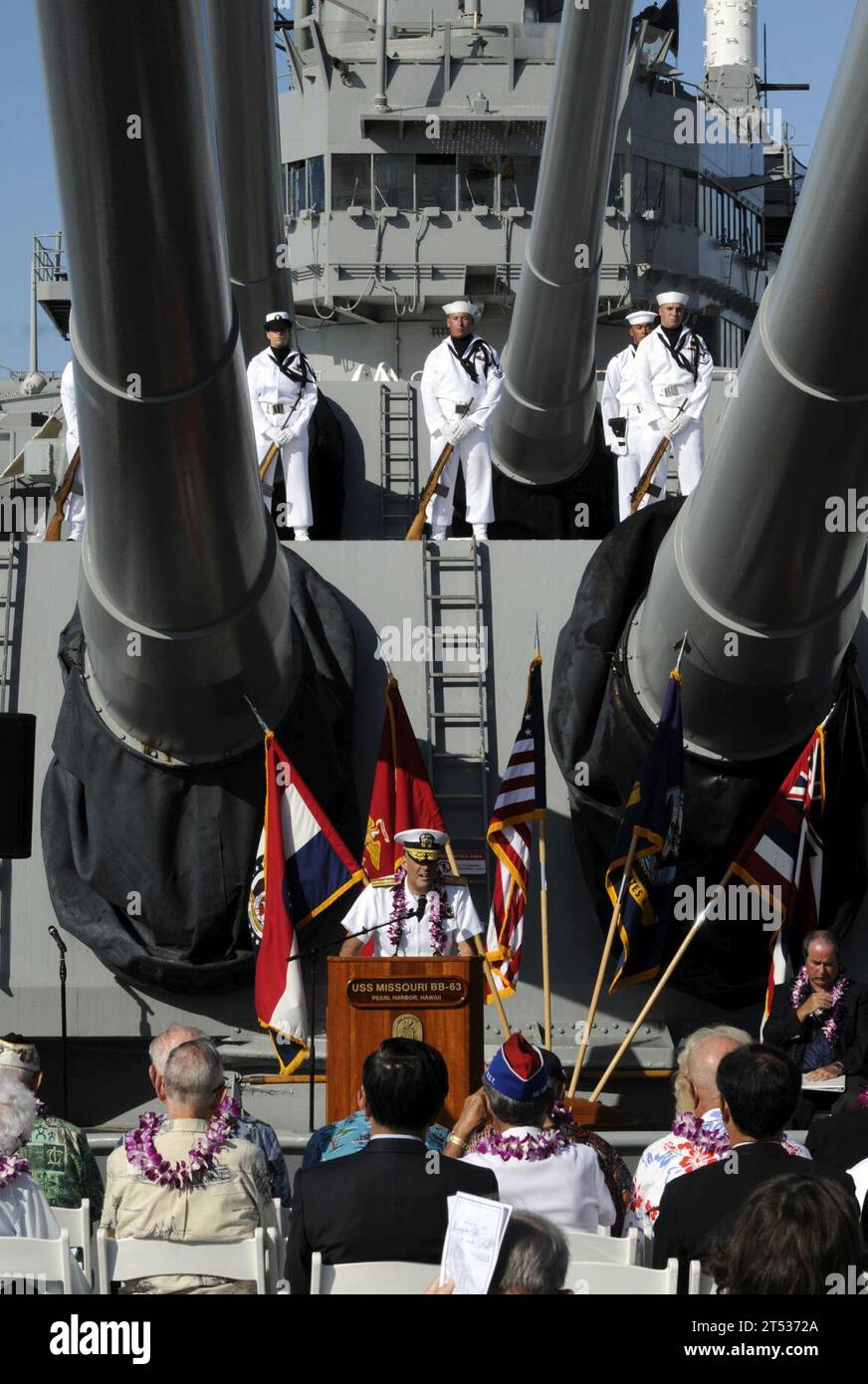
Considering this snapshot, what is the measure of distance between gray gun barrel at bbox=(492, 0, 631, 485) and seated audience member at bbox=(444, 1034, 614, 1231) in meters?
6.19

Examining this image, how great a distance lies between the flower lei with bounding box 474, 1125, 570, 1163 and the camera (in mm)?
4746

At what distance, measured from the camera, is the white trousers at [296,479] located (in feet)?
35.6

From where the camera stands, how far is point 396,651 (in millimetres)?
9047

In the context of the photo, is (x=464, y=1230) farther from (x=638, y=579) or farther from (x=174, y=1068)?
(x=638, y=579)

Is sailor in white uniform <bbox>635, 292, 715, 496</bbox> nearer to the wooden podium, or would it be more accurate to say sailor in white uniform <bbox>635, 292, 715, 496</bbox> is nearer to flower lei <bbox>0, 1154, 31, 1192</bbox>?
the wooden podium

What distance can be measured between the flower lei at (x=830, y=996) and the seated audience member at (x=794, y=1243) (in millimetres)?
4284

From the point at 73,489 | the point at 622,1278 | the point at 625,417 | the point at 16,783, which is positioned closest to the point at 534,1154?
the point at 622,1278

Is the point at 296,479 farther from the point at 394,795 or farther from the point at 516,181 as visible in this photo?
the point at 516,181

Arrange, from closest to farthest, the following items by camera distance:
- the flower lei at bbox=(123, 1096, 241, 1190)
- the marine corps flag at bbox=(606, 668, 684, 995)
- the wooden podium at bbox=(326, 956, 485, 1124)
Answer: the flower lei at bbox=(123, 1096, 241, 1190), the wooden podium at bbox=(326, 956, 485, 1124), the marine corps flag at bbox=(606, 668, 684, 995)

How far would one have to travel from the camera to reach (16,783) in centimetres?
767

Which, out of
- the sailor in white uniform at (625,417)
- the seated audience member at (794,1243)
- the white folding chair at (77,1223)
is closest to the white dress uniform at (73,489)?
the sailor in white uniform at (625,417)

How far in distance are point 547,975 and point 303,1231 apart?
388 centimetres

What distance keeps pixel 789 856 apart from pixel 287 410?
14.4 feet

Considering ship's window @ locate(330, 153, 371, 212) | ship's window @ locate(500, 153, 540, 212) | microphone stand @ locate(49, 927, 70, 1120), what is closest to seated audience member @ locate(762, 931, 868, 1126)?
microphone stand @ locate(49, 927, 70, 1120)
